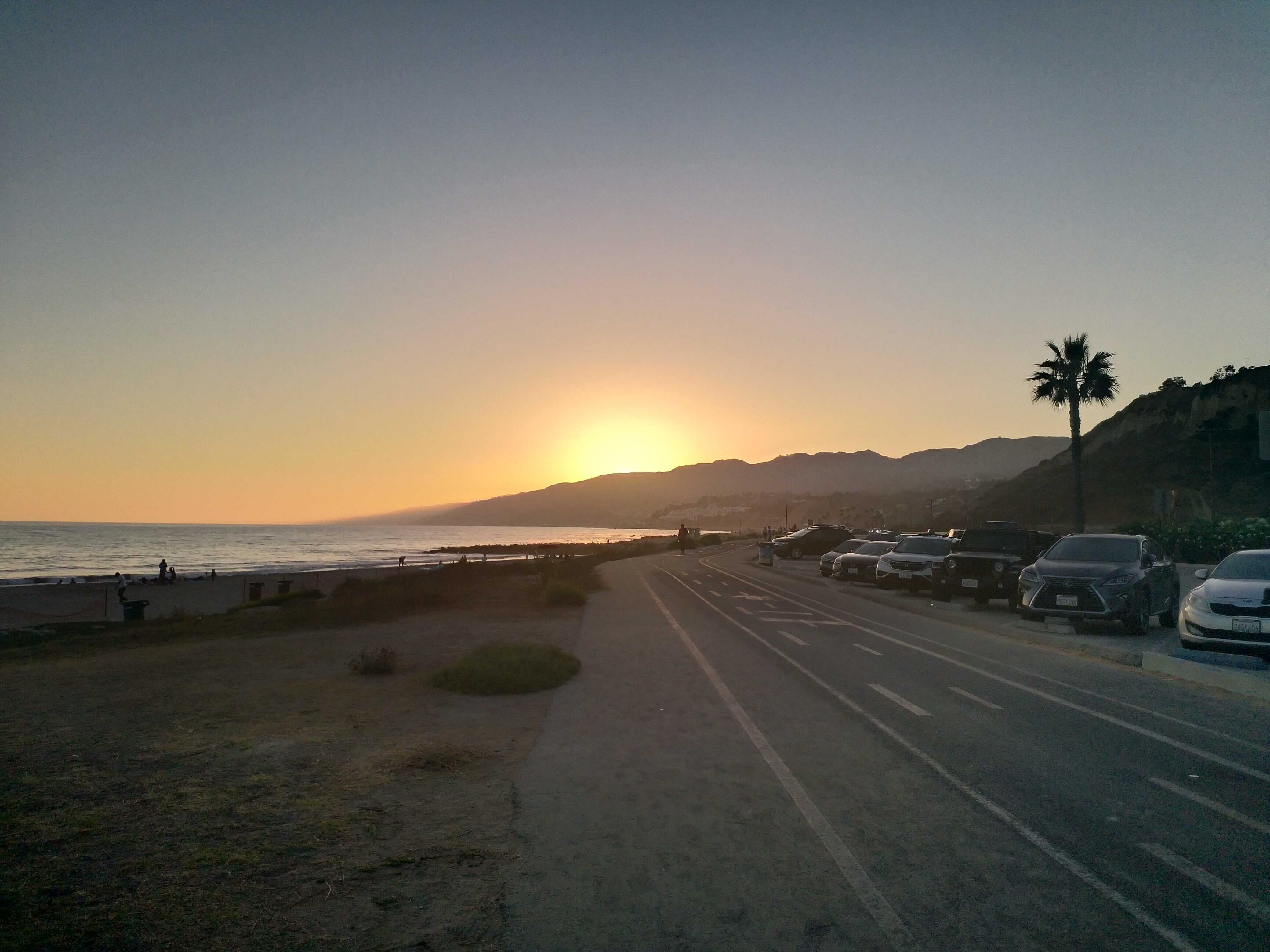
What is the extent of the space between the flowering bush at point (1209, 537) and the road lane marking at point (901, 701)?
79.9ft

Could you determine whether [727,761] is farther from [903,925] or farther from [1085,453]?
[1085,453]

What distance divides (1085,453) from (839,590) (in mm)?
69664

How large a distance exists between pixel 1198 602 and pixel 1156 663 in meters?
1.17

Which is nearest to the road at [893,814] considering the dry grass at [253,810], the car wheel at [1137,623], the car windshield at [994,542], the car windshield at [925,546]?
the dry grass at [253,810]

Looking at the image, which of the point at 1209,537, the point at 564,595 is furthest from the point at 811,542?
the point at 564,595

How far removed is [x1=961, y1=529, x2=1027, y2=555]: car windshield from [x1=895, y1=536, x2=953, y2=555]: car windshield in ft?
12.2

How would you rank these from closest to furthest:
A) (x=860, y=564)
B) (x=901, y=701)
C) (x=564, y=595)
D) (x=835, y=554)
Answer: (x=901, y=701) → (x=564, y=595) → (x=860, y=564) → (x=835, y=554)

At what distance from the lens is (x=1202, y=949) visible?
11.5 ft

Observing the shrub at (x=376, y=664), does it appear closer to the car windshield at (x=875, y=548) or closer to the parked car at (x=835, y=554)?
the car windshield at (x=875, y=548)

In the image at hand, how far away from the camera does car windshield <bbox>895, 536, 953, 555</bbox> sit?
85.7 ft

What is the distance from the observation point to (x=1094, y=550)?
52.0ft

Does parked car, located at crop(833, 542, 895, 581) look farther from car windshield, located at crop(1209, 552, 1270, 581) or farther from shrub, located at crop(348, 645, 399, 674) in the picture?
shrub, located at crop(348, 645, 399, 674)

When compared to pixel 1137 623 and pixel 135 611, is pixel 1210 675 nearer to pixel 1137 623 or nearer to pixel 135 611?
pixel 1137 623

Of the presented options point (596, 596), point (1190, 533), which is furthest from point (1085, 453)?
point (596, 596)
